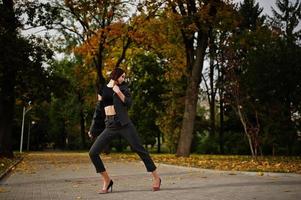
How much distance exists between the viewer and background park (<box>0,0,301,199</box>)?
23.4m

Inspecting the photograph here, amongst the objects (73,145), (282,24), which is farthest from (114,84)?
(73,145)

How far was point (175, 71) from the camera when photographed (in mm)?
A: 31234

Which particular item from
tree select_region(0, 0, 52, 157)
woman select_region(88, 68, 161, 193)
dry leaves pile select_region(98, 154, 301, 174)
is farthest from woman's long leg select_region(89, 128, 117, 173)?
tree select_region(0, 0, 52, 157)

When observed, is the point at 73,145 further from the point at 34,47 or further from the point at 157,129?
the point at 34,47

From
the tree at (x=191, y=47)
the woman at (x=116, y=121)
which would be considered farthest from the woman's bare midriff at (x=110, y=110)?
the tree at (x=191, y=47)

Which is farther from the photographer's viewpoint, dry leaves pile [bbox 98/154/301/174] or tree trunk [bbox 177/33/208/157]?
tree trunk [bbox 177/33/208/157]

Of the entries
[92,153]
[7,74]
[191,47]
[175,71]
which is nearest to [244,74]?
[175,71]

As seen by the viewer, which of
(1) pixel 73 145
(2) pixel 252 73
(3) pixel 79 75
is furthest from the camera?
(1) pixel 73 145

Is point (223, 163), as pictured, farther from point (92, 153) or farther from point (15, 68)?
point (15, 68)

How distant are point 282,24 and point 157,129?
64.7 feet

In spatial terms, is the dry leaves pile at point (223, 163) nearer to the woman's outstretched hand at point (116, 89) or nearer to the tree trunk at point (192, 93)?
the tree trunk at point (192, 93)

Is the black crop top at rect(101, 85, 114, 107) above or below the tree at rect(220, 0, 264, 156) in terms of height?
below

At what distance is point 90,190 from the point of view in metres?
9.18

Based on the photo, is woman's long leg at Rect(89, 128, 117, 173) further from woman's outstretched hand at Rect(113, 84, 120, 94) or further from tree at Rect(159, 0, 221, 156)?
tree at Rect(159, 0, 221, 156)
